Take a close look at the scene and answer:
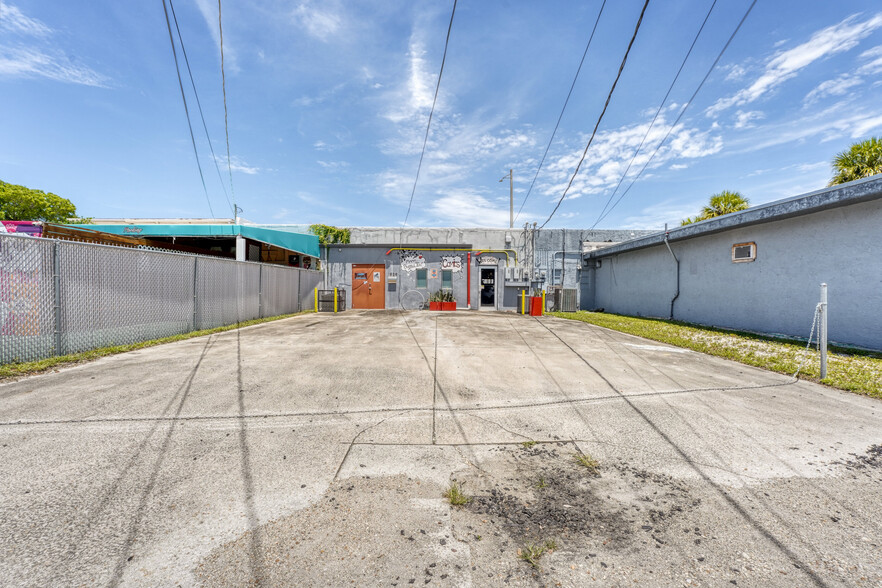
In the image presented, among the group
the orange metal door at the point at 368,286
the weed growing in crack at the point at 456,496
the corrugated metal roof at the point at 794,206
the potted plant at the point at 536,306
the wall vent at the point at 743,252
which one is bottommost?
the weed growing in crack at the point at 456,496

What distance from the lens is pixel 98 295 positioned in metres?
6.84

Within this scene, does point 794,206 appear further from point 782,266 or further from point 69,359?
point 69,359

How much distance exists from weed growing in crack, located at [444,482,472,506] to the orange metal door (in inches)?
683

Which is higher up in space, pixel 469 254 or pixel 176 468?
pixel 469 254

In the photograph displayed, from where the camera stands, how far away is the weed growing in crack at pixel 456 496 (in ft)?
7.56

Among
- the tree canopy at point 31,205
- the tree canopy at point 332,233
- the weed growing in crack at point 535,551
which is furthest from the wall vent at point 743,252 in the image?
the tree canopy at point 31,205

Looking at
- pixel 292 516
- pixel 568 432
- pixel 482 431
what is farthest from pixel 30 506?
pixel 568 432

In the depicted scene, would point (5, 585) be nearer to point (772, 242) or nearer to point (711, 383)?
point (711, 383)

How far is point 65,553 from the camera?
5.98 feet

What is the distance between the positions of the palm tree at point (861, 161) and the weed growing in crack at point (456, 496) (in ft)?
61.9

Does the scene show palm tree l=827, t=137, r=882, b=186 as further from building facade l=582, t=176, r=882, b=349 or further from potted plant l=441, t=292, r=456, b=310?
potted plant l=441, t=292, r=456, b=310

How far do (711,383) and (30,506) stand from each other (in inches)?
293

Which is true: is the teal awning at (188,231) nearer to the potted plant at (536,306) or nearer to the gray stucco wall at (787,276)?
the potted plant at (536,306)

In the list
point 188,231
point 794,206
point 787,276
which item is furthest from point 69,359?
point 787,276
